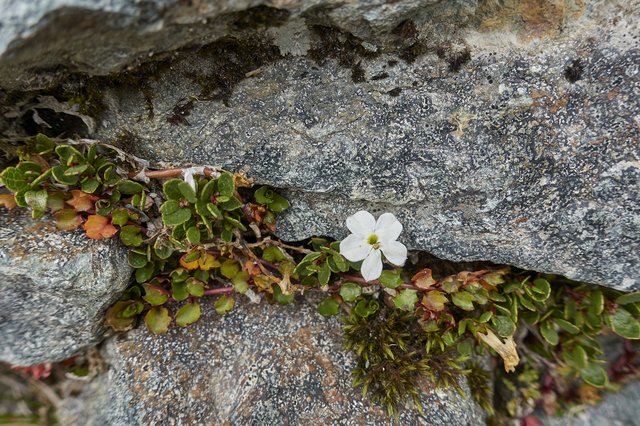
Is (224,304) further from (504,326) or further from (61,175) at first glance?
(504,326)

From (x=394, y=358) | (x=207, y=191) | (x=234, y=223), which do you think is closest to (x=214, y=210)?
(x=207, y=191)

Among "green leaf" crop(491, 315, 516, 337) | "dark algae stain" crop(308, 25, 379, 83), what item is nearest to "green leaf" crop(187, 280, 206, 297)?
"dark algae stain" crop(308, 25, 379, 83)

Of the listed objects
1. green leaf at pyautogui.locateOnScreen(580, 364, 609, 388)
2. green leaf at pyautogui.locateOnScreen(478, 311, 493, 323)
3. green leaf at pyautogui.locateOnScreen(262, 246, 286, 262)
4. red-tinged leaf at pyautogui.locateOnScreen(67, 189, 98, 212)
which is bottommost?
green leaf at pyautogui.locateOnScreen(580, 364, 609, 388)

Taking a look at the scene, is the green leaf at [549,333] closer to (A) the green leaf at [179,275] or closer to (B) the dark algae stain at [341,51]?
(B) the dark algae stain at [341,51]

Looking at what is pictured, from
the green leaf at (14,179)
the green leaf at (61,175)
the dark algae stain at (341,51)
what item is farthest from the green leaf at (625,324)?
the green leaf at (14,179)

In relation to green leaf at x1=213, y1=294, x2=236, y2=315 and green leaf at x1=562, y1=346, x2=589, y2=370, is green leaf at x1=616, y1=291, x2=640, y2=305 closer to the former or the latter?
green leaf at x1=562, y1=346, x2=589, y2=370

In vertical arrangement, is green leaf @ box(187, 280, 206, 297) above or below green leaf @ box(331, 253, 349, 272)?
below

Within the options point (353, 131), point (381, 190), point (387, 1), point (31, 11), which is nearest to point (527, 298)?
point (381, 190)

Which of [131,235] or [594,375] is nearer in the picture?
[131,235]
